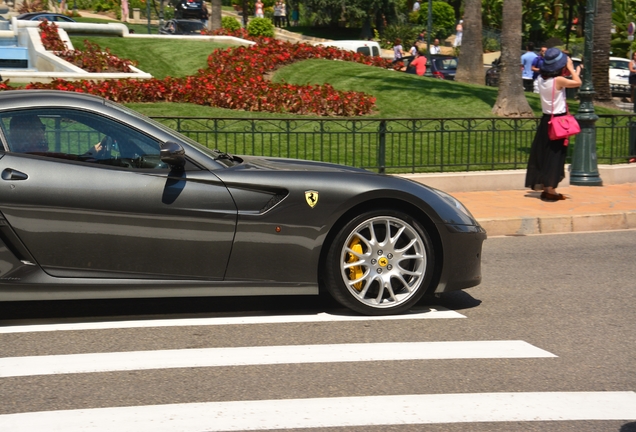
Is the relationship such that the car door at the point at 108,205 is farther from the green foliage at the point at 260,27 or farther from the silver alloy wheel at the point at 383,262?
the green foliage at the point at 260,27

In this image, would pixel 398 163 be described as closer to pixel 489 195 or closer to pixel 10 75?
pixel 489 195

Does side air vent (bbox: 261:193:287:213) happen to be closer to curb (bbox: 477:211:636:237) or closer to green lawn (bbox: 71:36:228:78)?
curb (bbox: 477:211:636:237)

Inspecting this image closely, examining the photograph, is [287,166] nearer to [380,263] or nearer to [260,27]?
[380,263]

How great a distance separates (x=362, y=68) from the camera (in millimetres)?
24859

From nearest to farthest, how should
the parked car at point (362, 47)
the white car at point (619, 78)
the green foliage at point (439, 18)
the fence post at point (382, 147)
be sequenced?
the fence post at point (382, 147), the white car at point (619, 78), the parked car at point (362, 47), the green foliage at point (439, 18)

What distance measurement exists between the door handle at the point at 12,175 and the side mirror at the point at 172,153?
83cm

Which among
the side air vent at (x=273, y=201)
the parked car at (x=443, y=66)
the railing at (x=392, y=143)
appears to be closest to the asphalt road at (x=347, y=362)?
the side air vent at (x=273, y=201)

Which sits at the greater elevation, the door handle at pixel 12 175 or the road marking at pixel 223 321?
the door handle at pixel 12 175

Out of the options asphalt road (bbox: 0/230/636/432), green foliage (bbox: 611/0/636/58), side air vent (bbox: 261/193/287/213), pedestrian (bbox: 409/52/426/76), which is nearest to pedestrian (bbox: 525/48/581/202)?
asphalt road (bbox: 0/230/636/432)

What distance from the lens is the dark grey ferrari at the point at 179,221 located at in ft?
18.6

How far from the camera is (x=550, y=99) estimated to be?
37.9 feet

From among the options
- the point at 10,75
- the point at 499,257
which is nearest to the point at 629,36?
the point at 10,75

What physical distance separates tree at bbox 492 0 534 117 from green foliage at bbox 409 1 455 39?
4095cm

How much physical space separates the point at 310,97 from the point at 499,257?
9.77 m
